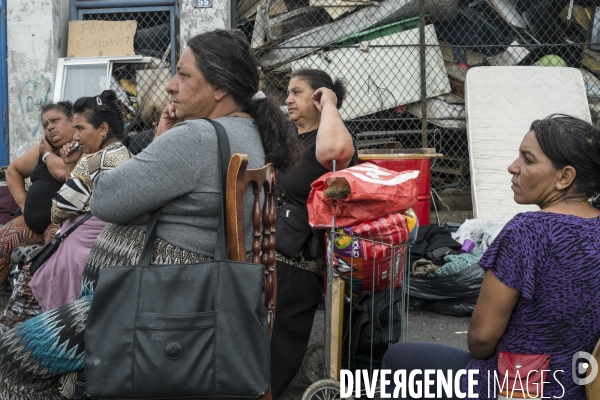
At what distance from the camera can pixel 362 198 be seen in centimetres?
337

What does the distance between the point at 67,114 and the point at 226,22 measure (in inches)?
133

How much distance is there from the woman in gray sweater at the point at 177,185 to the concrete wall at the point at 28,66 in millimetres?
5870

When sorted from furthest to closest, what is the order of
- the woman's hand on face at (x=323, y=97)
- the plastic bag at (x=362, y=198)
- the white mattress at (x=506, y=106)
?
1. the white mattress at (x=506, y=106)
2. the woman's hand on face at (x=323, y=97)
3. the plastic bag at (x=362, y=198)

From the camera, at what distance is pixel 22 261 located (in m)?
4.97

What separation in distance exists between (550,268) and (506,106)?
5.72 meters

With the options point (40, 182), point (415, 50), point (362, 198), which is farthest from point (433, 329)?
point (415, 50)

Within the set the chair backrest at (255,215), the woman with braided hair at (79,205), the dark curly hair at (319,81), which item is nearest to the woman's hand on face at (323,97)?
the dark curly hair at (319,81)

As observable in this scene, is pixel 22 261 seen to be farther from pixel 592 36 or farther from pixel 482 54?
pixel 592 36

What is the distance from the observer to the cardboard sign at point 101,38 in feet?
27.0

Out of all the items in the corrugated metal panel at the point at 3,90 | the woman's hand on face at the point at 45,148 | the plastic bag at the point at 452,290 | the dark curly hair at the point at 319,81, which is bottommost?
the plastic bag at the point at 452,290

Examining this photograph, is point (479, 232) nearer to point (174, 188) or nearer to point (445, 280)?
point (445, 280)

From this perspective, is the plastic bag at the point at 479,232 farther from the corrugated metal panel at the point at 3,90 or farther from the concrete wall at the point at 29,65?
the corrugated metal panel at the point at 3,90

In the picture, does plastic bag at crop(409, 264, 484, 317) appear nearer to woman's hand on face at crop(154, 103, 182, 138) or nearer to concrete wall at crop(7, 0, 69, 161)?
woman's hand on face at crop(154, 103, 182, 138)

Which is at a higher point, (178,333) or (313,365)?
(178,333)
